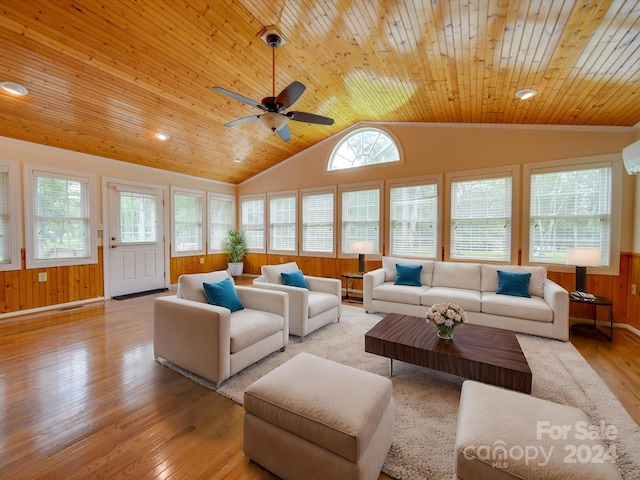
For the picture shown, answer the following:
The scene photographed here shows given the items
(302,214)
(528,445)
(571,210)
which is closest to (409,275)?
(571,210)

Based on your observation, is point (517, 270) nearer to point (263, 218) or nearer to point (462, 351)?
point (462, 351)

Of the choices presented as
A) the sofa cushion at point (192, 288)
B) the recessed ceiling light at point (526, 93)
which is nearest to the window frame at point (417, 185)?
the recessed ceiling light at point (526, 93)

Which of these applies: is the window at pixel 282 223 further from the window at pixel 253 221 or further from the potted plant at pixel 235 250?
the potted plant at pixel 235 250

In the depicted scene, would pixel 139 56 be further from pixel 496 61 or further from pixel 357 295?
pixel 357 295

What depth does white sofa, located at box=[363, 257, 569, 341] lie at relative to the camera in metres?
3.18

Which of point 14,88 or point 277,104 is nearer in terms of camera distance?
point 277,104

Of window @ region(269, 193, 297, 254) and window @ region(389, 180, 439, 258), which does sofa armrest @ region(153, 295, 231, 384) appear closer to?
window @ region(389, 180, 439, 258)

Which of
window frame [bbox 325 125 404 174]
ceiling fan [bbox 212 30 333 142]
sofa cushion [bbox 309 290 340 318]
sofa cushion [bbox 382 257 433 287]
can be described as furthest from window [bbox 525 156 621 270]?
ceiling fan [bbox 212 30 333 142]

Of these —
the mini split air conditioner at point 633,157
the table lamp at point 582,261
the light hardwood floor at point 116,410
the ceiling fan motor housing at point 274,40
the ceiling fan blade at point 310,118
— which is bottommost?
the light hardwood floor at point 116,410

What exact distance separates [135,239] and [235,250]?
227 cm

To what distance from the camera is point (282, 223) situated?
6695mm

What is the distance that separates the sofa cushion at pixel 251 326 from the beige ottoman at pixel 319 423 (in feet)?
2.79

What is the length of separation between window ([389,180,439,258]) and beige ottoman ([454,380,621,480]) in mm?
3737

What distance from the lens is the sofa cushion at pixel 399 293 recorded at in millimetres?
3910
